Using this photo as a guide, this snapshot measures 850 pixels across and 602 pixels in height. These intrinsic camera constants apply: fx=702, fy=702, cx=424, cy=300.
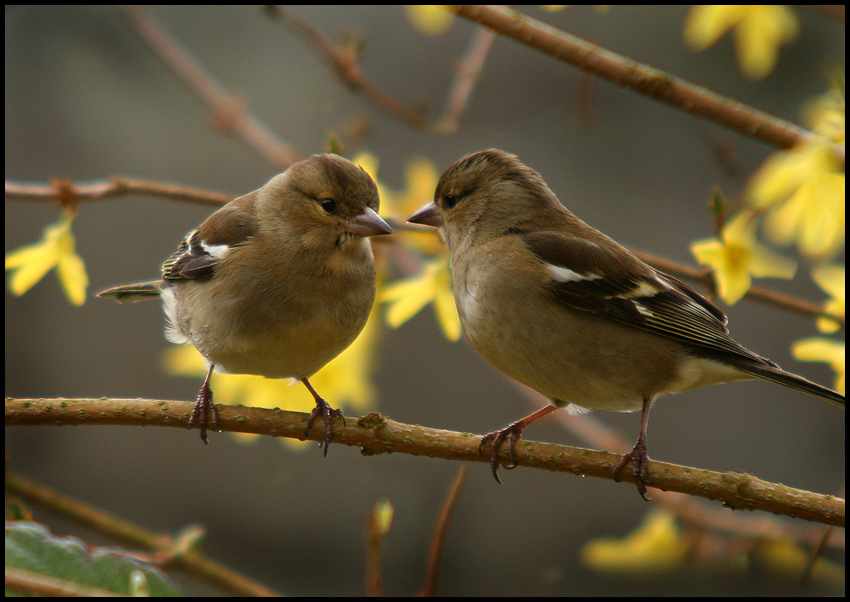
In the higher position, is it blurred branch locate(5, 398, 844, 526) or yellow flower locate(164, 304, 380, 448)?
yellow flower locate(164, 304, 380, 448)

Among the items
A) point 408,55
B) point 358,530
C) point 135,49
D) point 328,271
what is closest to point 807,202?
point 328,271

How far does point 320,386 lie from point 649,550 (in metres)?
1.58

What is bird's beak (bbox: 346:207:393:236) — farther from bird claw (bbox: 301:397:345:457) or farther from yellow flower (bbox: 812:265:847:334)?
yellow flower (bbox: 812:265:847:334)

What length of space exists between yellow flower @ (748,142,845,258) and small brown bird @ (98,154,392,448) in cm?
115

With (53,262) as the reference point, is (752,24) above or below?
above

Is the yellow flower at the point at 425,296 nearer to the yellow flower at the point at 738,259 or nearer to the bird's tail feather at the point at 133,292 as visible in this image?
the yellow flower at the point at 738,259

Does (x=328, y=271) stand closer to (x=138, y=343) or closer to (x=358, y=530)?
(x=358, y=530)

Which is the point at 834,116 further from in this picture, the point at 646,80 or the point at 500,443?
the point at 500,443

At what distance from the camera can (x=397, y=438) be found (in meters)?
2.00

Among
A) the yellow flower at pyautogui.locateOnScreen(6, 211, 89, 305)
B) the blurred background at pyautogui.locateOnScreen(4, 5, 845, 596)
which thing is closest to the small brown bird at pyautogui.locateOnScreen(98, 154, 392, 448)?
the yellow flower at pyautogui.locateOnScreen(6, 211, 89, 305)

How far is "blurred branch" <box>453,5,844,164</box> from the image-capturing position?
2.02m

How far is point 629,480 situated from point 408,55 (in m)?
4.29

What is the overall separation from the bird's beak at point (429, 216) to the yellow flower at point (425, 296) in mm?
236

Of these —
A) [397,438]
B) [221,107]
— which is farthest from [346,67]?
[397,438]
